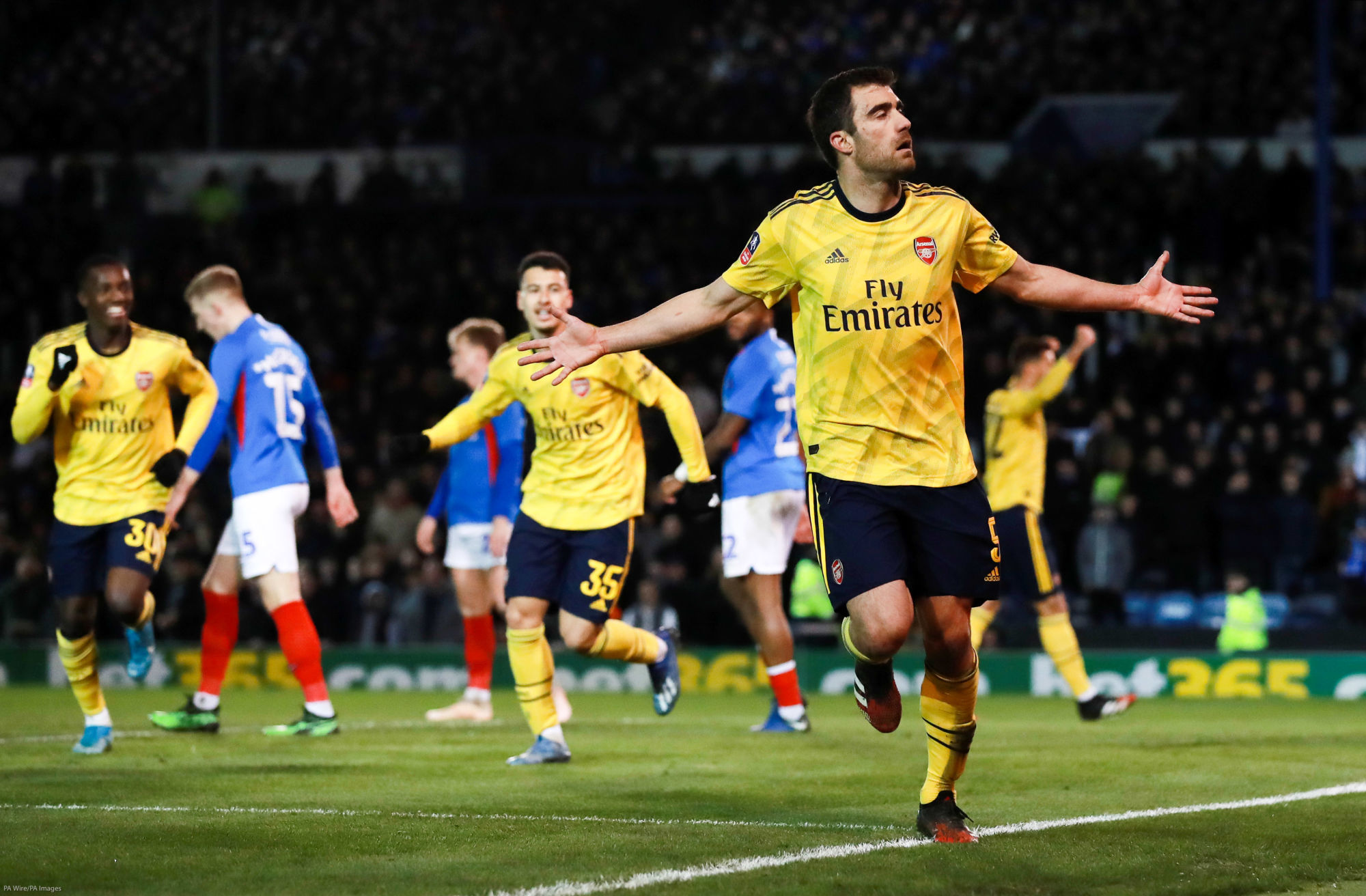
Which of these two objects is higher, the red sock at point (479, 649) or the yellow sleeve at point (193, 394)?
the yellow sleeve at point (193, 394)

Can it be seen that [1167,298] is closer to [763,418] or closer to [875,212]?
[875,212]

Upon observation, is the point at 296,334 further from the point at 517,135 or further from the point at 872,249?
the point at 872,249

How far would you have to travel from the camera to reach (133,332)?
9.29 metres

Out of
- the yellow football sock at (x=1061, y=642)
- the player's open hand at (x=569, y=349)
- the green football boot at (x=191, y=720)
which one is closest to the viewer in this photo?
the player's open hand at (x=569, y=349)

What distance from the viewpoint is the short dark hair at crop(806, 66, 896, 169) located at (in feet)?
19.0

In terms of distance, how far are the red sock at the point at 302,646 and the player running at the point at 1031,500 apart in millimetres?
→ 4003

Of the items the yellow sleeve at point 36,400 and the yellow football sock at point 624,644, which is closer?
the yellow football sock at point 624,644

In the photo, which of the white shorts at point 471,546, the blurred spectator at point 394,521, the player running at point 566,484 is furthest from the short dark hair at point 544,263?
the blurred spectator at point 394,521

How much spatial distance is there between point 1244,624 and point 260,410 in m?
9.03

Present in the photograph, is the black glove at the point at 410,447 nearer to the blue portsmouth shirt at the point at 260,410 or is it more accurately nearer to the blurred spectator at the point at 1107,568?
the blue portsmouth shirt at the point at 260,410

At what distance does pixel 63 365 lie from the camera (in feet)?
28.5

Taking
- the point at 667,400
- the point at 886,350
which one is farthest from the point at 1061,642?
the point at 886,350

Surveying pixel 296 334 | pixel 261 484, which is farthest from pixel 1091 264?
pixel 261 484

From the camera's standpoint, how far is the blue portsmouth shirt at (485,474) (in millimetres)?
11211
